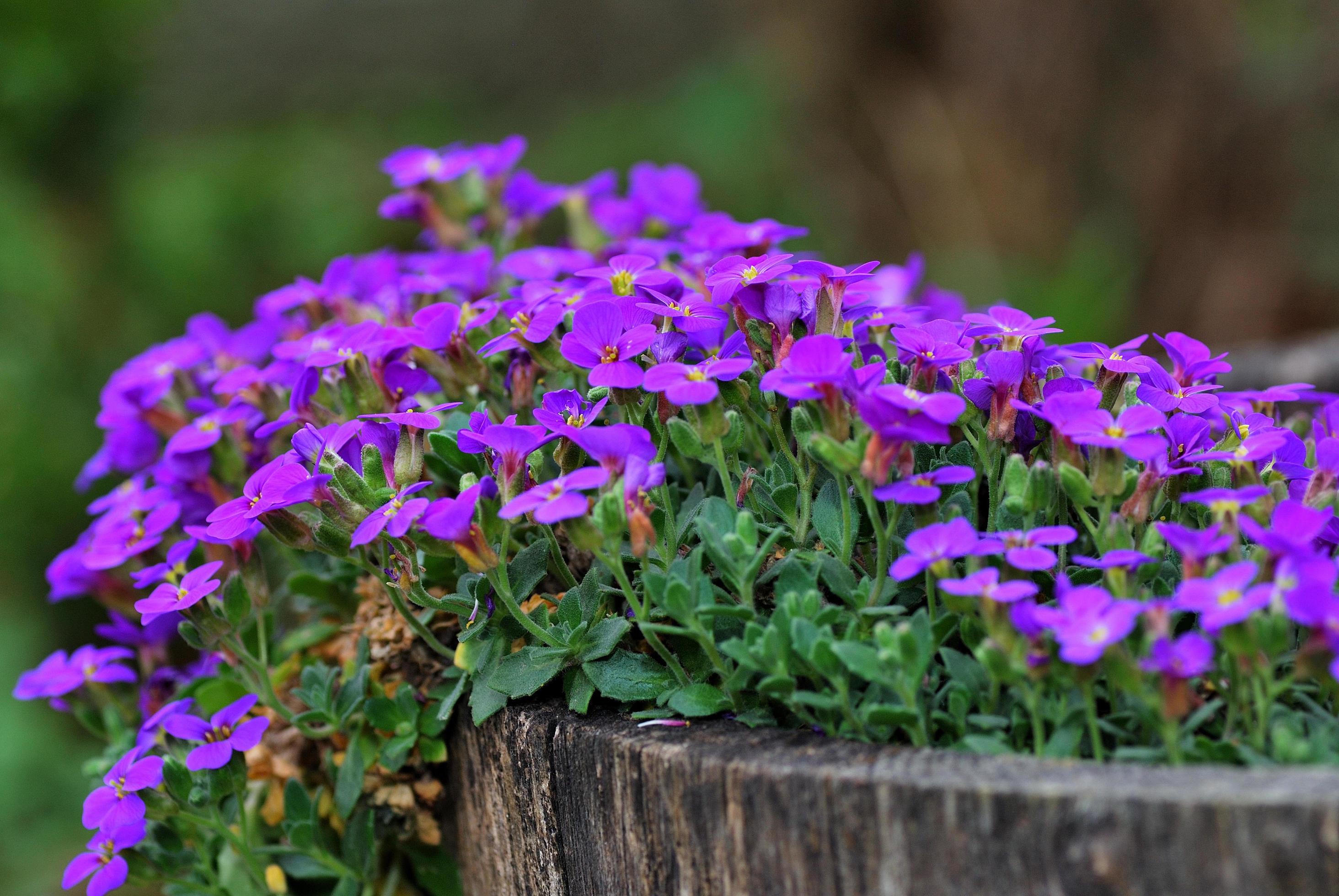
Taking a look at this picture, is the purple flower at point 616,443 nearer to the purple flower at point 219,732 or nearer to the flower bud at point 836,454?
the flower bud at point 836,454

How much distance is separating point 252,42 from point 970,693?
920 centimetres

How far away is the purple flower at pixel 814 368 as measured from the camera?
3.41 feet

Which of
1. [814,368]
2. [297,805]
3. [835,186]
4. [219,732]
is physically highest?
[835,186]

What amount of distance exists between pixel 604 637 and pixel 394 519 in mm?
279

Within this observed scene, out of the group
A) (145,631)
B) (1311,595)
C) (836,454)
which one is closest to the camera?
(1311,595)

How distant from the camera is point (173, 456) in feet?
5.14

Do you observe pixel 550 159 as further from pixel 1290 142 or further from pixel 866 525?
pixel 866 525

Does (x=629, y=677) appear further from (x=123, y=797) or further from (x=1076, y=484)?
(x=123, y=797)

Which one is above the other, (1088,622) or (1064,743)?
(1088,622)

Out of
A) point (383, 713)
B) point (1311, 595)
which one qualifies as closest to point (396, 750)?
point (383, 713)

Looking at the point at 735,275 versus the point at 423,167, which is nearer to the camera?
the point at 735,275

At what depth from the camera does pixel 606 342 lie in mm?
1200

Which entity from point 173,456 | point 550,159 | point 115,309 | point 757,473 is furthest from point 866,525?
point 550,159

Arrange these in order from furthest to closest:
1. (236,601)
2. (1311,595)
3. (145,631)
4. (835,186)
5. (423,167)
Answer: (835,186), (423,167), (145,631), (236,601), (1311,595)
